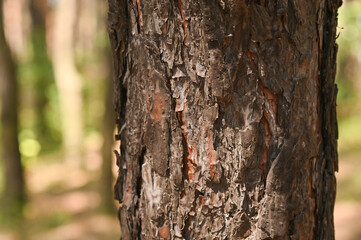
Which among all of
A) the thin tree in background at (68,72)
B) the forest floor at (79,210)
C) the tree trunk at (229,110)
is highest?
the thin tree in background at (68,72)

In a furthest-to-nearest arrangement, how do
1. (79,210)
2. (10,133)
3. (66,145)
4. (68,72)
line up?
(66,145) → (68,72) → (79,210) → (10,133)

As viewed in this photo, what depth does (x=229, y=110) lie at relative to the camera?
4.22 ft

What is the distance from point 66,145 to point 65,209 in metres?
3.17

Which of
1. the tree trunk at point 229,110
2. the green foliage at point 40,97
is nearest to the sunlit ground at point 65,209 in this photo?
the green foliage at point 40,97

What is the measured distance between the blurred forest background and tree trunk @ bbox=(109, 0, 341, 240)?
15.7ft

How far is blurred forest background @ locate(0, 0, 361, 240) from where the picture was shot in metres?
7.07

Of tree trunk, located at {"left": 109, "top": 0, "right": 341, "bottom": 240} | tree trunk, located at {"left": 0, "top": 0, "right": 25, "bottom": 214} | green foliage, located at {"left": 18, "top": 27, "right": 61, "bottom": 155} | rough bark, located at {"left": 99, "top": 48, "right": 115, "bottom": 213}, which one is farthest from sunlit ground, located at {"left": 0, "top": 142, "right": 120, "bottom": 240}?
tree trunk, located at {"left": 109, "top": 0, "right": 341, "bottom": 240}

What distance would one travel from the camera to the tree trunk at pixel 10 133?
8289 mm

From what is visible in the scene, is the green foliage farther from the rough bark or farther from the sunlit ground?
the rough bark

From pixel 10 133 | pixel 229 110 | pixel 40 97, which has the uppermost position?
pixel 40 97

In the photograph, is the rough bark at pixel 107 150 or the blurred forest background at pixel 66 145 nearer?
the rough bark at pixel 107 150

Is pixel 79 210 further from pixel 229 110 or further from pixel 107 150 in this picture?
pixel 229 110

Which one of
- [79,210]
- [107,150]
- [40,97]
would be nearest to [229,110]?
[107,150]

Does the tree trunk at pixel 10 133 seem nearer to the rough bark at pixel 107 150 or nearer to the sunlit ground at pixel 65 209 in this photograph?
the sunlit ground at pixel 65 209
